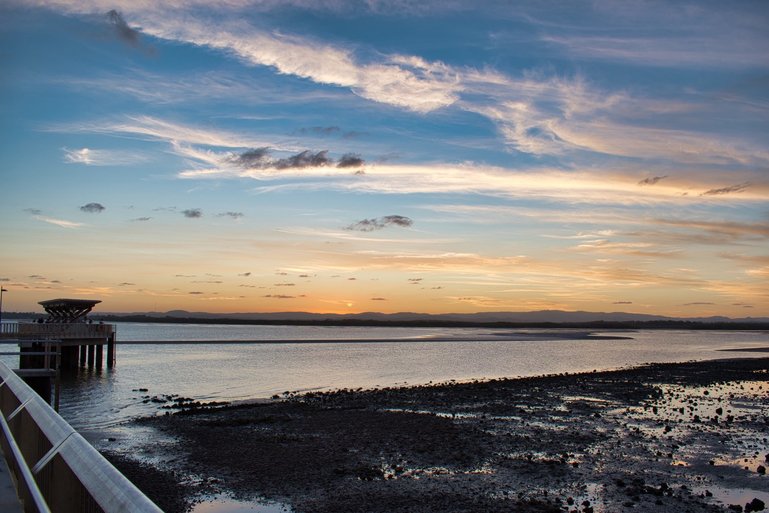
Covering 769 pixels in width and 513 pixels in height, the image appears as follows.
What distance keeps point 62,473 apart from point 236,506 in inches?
465

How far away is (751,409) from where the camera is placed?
31.3m

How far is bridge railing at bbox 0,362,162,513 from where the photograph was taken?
9.92 feet

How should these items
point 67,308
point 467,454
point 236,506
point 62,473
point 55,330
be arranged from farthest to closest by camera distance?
point 67,308 → point 55,330 → point 467,454 → point 236,506 → point 62,473

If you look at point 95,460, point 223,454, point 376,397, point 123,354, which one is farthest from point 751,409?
point 123,354

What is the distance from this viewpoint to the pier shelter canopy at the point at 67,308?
166ft

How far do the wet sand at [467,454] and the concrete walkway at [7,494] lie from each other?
9125mm

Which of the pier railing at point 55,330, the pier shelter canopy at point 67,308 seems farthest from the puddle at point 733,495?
the pier shelter canopy at point 67,308

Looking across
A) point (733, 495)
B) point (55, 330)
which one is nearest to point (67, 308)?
point (55, 330)

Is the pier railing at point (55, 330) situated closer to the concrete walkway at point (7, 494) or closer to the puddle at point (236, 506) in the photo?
the puddle at point (236, 506)

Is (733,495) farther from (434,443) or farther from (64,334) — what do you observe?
(64,334)

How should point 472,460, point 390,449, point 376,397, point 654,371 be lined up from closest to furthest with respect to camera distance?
point 472,460 < point 390,449 < point 376,397 < point 654,371

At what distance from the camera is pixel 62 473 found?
4.34m

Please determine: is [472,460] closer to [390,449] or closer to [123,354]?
[390,449]

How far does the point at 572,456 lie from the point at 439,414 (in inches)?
375
